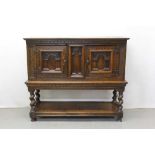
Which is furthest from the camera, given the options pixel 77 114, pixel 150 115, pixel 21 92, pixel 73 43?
pixel 21 92

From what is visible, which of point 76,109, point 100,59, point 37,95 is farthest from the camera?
point 37,95

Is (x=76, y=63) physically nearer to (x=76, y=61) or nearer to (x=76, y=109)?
(x=76, y=61)

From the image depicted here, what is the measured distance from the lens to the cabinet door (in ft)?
9.09

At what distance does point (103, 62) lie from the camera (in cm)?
281

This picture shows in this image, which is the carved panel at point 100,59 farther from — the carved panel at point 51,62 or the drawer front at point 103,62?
the carved panel at point 51,62

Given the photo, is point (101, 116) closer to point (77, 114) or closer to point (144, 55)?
point (77, 114)

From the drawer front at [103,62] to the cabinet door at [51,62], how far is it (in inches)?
11.9

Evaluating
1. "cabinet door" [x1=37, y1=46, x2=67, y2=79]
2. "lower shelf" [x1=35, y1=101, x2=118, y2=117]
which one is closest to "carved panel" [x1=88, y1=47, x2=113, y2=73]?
"cabinet door" [x1=37, y1=46, x2=67, y2=79]

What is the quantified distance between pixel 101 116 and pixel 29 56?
120cm

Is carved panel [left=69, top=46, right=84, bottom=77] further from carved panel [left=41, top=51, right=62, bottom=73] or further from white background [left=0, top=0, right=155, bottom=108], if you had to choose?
white background [left=0, top=0, right=155, bottom=108]

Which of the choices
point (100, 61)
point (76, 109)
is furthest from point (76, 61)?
point (76, 109)

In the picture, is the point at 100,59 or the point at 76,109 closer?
the point at 100,59
